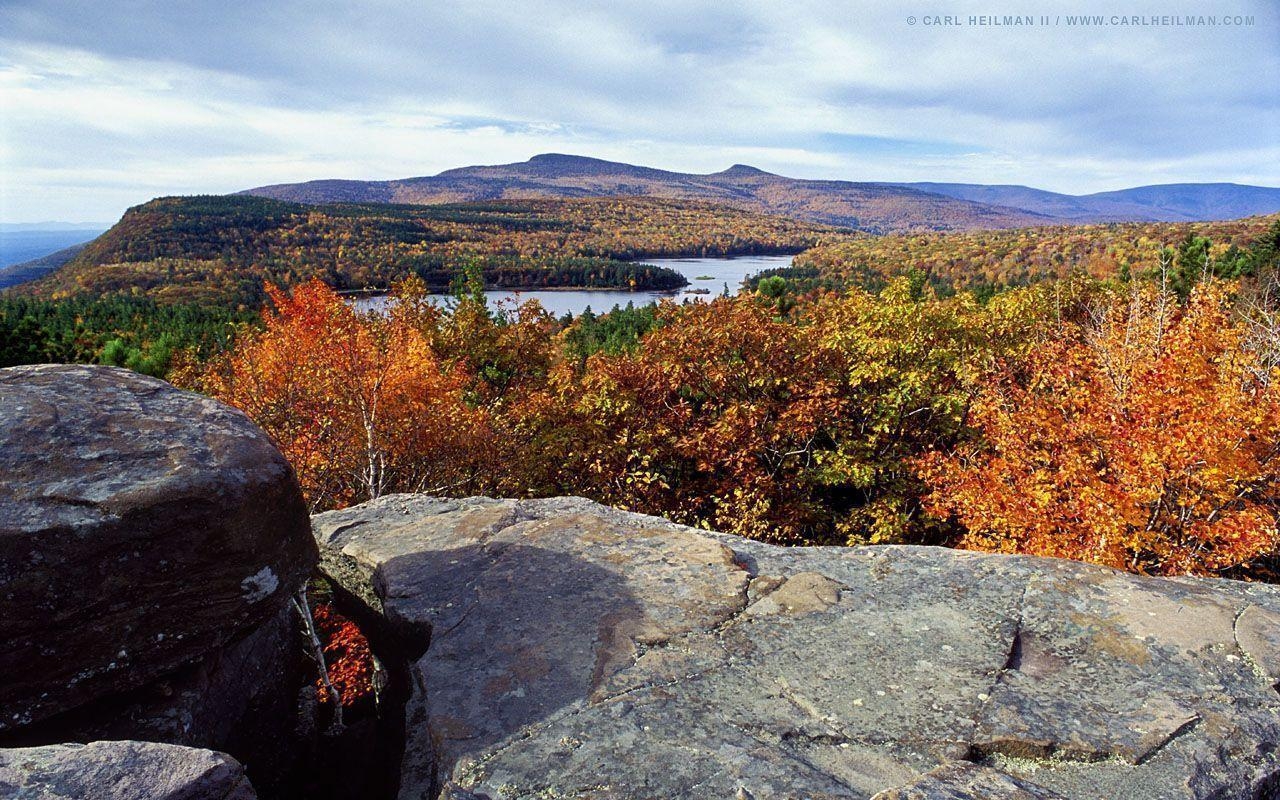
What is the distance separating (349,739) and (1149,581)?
8427mm

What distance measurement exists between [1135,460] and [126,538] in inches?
602

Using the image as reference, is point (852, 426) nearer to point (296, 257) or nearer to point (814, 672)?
point (814, 672)

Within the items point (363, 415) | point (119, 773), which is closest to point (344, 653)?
point (363, 415)

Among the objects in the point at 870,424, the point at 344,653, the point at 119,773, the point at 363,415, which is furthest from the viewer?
the point at 870,424

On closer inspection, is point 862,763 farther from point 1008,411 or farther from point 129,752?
point 1008,411

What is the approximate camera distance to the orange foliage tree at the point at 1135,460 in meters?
12.4

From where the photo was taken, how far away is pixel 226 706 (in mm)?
6203

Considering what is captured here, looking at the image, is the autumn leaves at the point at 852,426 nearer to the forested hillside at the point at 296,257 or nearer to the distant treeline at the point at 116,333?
the distant treeline at the point at 116,333

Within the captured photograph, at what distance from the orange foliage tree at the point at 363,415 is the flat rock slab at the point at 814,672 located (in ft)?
24.4

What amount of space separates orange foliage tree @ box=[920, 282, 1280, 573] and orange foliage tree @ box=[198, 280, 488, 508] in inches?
469

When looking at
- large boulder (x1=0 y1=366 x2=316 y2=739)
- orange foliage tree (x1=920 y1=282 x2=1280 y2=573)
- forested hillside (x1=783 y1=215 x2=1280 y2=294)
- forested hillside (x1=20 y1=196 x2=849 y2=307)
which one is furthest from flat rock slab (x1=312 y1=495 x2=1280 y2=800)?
forested hillside (x1=20 y1=196 x2=849 y2=307)

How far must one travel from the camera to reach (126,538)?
4770 mm

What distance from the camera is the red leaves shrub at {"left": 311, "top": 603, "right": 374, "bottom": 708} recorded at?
9852 millimetres

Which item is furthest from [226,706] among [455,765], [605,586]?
[605,586]
